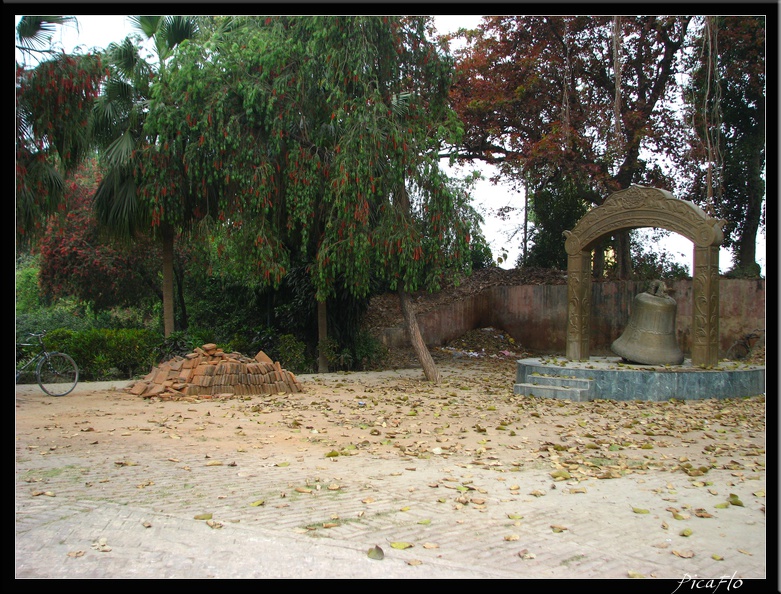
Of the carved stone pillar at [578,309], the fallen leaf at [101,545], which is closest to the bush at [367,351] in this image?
the carved stone pillar at [578,309]

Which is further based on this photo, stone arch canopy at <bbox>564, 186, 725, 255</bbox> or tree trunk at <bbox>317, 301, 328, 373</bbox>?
tree trunk at <bbox>317, 301, 328, 373</bbox>

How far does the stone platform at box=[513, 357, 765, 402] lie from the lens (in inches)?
416

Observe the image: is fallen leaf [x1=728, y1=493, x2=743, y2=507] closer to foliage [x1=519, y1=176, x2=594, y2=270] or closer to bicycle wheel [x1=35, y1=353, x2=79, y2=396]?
bicycle wheel [x1=35, y1=353, x2=79, y2=396]

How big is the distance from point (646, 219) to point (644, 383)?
9.83 feet

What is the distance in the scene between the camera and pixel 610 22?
1758 cm

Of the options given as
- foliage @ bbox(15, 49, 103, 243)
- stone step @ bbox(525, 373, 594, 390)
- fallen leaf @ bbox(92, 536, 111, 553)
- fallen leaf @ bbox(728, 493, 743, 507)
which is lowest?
fallen leaf @ bbox(728, 493, 743, 507)

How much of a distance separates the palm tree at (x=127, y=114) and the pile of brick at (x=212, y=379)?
11.9ft

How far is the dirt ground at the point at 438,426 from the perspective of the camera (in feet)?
21.8

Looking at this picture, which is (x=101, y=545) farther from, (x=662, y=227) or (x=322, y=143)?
(x=662, y=227)

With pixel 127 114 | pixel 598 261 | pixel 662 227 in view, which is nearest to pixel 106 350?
pixel 127 114

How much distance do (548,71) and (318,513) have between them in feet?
52.6

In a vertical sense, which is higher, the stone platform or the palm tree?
the palm tree

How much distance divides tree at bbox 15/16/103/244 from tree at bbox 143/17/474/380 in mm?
2424
